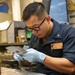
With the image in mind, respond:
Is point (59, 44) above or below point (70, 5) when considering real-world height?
below

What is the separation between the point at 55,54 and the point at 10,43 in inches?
55.1

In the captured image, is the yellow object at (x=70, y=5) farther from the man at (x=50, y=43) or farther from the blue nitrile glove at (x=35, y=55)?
the blue nitrile glove at (x=35, y=55)


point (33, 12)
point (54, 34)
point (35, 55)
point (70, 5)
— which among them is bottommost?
point (35, 55)

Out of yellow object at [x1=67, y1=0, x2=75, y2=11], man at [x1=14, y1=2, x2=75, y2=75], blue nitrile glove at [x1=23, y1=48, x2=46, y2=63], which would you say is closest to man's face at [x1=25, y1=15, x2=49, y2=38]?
man at [x1=14, y1=2, x2=75, y2=75]

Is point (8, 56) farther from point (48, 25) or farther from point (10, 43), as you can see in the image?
point (48, 25)

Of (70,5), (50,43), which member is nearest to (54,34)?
(50,43)

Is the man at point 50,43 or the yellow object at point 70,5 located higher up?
the yellow object at point 70,5

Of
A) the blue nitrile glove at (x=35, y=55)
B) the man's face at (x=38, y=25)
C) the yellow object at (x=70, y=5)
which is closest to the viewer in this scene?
the blue nitrile glove at (x=35, y=55)

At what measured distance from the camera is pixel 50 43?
141 cm

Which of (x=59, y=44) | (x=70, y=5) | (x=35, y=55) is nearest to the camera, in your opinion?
(x=35, y=55)

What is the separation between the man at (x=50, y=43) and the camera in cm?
125

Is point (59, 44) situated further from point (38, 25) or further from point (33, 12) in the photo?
point (33, 12)

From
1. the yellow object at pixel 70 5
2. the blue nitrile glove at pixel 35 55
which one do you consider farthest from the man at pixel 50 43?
the yellow object at pixel 70 5

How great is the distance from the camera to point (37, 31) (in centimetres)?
137
